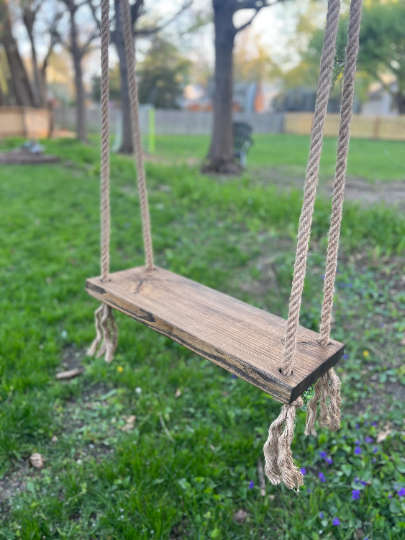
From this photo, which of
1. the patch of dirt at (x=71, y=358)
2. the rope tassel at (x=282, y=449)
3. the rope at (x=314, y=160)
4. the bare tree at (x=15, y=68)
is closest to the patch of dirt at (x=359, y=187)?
the patch of dirt at (x=71, y=358)

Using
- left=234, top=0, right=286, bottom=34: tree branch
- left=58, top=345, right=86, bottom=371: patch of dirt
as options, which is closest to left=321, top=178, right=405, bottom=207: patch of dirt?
left=234, top=0, right=286, bottom=34: tree branch

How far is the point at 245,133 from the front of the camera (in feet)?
28.3

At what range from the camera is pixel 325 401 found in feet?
4.33

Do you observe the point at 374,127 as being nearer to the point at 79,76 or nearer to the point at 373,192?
the point at 79,76

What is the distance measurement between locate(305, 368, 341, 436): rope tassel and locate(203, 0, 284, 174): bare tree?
20.4 feet

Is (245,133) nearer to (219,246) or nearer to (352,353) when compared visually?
(219,246)

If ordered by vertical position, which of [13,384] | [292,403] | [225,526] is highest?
[292,403]

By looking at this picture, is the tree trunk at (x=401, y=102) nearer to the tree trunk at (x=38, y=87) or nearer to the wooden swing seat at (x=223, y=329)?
the tree trunk at (x=38, y=87)

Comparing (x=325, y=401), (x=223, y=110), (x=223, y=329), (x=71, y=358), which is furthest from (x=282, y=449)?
(x=223, y=110)

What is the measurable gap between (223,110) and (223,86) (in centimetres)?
38

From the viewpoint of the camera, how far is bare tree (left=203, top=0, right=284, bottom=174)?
21.4ft

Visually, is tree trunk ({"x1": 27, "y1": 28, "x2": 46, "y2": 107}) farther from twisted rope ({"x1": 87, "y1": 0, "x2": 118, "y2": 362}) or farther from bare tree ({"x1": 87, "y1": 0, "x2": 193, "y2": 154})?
twisted rope ({"x1": 87, "y1": 0, "x2": 118, "y2": 362})

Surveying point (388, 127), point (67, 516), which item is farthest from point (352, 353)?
Answer: point (388, 127)

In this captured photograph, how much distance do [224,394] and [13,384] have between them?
45.2 inches
